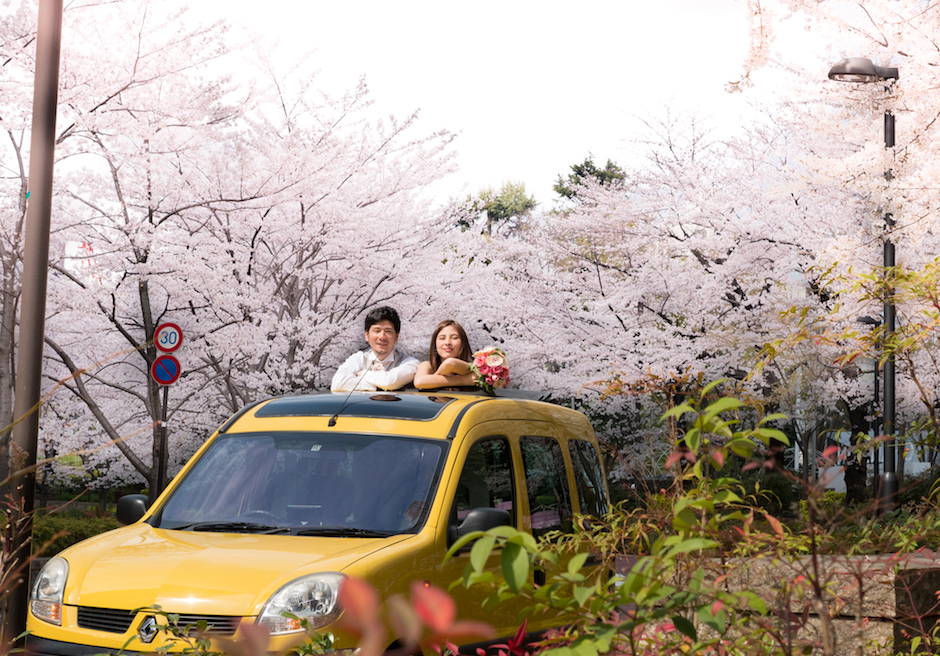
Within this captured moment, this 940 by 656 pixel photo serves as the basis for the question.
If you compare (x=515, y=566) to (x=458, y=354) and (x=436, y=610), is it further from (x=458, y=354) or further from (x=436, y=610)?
(x=458, y=354)

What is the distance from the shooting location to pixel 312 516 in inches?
189

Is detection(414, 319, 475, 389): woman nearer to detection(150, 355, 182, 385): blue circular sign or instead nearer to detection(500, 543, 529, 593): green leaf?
detection(500, 543, 529, 593): green leaf

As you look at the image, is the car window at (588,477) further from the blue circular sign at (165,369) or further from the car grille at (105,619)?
the blue circular sign at (165,369)

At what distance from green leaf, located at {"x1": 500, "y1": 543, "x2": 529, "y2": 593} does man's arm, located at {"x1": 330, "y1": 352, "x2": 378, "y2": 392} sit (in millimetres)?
5126

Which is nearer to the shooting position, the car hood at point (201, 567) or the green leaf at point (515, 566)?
the green leaf at point (515, 566)

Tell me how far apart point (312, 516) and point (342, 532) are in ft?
0.93

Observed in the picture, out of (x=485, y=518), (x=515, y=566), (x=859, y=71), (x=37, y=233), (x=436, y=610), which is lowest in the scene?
(x=485, y=518)

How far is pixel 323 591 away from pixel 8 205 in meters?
12.7

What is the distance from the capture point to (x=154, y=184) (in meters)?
16.0

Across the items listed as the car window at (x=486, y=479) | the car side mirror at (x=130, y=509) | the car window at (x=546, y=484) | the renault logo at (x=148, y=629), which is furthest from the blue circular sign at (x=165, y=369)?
the renault logo at (x=148, y=629)

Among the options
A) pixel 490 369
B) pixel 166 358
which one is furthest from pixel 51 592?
pixel 166 358

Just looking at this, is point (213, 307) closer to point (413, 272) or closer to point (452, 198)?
point (413, 272)

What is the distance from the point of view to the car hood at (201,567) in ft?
12.7

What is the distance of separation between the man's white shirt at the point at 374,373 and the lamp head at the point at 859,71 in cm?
807
